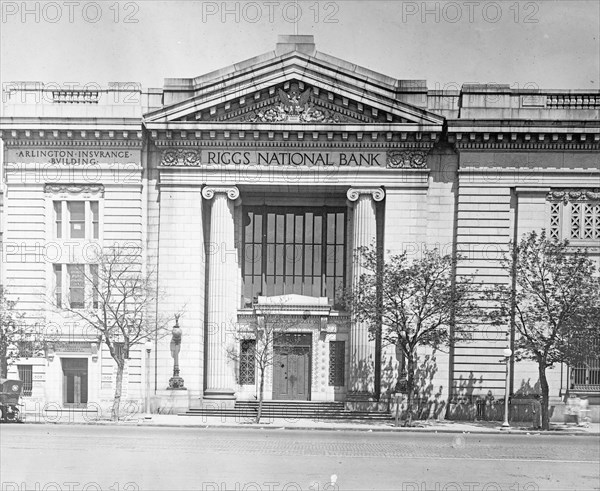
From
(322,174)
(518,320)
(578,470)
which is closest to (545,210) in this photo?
(518,320)

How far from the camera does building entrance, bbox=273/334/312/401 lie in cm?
4103

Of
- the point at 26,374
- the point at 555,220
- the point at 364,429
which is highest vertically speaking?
the point at 555,220

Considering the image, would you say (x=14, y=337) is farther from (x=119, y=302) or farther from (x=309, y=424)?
(x=309, y=424)

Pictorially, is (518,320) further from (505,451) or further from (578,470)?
(578,470)

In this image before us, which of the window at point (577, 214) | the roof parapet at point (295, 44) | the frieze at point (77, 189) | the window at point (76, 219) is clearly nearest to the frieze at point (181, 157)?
the frieze at point (77, 189)

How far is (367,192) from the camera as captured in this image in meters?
39.3

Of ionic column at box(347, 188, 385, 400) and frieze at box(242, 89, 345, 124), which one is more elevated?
frieze at box(242, 89, 345, 124)

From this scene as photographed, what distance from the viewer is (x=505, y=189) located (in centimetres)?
3866

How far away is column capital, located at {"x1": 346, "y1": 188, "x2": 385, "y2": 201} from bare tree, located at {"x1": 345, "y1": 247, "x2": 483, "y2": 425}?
2.64 m

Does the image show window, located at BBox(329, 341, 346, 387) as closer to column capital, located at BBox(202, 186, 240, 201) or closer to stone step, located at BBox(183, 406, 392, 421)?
stone step, located at BBox(183, 406, 392, 421)

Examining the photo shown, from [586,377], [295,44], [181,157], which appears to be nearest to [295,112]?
[295,44]

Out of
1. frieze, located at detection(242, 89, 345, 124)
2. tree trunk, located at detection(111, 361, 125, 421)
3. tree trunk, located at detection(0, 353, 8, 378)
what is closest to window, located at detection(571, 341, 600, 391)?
frieze, located at detection(242, 89, 345, 124)

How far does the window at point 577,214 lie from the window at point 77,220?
70.5 ft

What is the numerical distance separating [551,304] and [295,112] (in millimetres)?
14567
